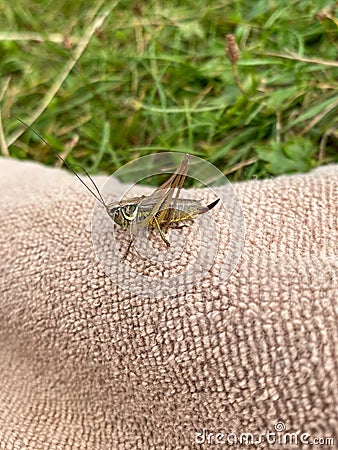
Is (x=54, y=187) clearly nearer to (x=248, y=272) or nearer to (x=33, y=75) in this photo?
(x=248, y=272)

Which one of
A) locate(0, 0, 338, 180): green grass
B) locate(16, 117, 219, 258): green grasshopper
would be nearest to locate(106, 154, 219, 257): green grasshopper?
locate(16, 117, 219, 258): green grasshopper

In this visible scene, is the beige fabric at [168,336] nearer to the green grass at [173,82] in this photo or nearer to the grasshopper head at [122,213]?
the grasshopper head at [122,213]

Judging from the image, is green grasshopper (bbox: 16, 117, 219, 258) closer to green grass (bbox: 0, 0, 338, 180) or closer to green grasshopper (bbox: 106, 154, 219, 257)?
green grasshopper (bbox: 106, 154, 219, 257)

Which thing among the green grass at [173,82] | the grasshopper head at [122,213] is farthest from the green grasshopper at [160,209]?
the green grass at [173,82]

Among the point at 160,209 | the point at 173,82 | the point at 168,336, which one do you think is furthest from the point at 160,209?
the point at 173,82

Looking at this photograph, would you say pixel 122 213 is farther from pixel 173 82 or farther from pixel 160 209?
pixel 173 82

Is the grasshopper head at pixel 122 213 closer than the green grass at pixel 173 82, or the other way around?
the grasshopper head at pixel 122 213
